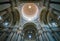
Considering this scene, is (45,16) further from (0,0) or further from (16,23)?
(0,0)

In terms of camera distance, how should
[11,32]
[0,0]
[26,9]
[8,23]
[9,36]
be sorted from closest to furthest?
[0,0], [9,36], [11,32], [8,23], [26,9]

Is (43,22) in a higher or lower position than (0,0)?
lower

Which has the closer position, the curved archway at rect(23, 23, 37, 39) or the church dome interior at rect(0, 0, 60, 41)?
the church dome interior at rect(0, 0, 60, 41)

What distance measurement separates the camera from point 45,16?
1772cm

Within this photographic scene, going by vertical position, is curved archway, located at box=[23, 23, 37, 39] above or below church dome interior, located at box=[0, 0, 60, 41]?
below

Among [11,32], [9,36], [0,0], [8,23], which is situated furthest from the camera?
[8,23]

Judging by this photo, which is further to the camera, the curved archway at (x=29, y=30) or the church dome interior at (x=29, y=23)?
the curved archway at (x=29, y=30)

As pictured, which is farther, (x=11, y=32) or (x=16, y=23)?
(x=16, y=23)

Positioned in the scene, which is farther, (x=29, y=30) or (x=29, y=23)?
(x=29, y=30)

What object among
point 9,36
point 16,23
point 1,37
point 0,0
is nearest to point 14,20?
point 16,23

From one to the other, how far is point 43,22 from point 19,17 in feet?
11.7

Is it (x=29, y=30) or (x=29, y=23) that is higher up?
(x=29, y=23)

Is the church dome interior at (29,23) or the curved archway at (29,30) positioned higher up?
the church dome interior at (29,23)

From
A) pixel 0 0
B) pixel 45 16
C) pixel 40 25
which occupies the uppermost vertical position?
pixel 0 0
